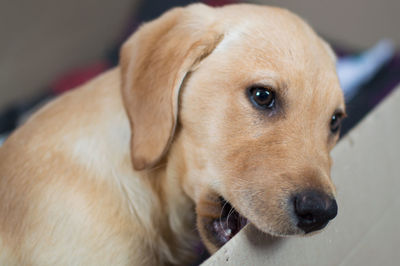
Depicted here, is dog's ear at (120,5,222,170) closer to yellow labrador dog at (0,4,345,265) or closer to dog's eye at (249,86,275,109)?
yellow labrador dog at (0,4,345,265)

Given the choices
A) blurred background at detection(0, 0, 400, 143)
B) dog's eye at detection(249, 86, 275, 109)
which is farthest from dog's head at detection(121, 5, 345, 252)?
blurred background at detection(0, 0, 400, 143)

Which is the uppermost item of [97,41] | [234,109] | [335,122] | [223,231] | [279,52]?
[279,52]

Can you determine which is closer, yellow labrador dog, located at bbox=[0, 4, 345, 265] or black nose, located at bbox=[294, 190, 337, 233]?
black nose, located at bbox=[294, 190, 337, 233]

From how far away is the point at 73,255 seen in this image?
56.6 inches

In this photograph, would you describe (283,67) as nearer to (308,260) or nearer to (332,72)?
(332,72)

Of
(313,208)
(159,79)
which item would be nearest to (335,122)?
(313,208)

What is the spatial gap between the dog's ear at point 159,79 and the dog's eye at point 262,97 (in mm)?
223

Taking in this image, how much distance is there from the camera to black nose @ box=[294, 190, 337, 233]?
47.2 inches

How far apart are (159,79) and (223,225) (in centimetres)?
54

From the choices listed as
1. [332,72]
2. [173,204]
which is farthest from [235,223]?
[332,72]

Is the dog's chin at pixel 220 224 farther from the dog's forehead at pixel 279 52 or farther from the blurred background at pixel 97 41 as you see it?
the blurred background at pixel 97 41

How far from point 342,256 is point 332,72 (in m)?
0.61

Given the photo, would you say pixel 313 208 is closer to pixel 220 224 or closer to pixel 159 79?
pixel 220 224

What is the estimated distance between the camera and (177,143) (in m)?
1.53
